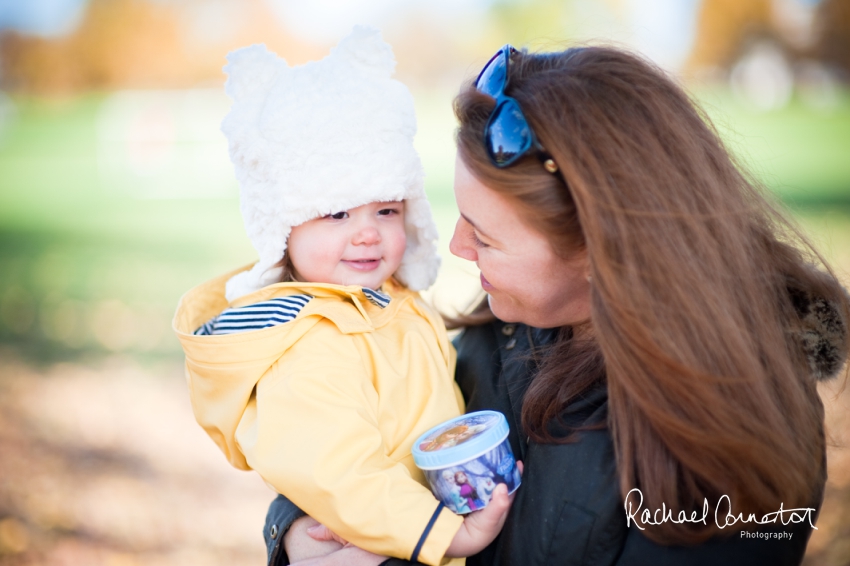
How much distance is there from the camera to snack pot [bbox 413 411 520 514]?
67.9 inches

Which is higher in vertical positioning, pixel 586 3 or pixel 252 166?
pixel 586 3

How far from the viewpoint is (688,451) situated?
5.18 ft

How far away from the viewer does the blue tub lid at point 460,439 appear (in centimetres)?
172

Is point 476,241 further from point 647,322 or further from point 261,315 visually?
point 261,315

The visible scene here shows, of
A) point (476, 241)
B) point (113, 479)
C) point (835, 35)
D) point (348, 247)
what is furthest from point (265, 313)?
point (835, 35)

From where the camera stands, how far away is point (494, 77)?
196cm

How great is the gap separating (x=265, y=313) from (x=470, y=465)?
2.58 feet

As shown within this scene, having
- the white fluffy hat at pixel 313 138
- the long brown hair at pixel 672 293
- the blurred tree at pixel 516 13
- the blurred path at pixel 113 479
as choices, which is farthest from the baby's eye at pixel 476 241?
the blurred tree at pixel 516 13

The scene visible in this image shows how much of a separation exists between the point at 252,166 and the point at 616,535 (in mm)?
1558

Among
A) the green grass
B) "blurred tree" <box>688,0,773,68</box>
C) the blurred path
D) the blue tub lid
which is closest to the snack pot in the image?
the blue tub lid

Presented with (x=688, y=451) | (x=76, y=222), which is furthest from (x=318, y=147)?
(x=76, y=222)

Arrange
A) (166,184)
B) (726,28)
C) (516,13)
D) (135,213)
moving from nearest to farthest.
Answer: (135,213) < (166,184) < (516,13) < (726,28)

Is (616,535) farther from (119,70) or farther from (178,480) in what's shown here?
(119,70)

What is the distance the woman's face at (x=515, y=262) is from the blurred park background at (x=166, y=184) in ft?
1.88
